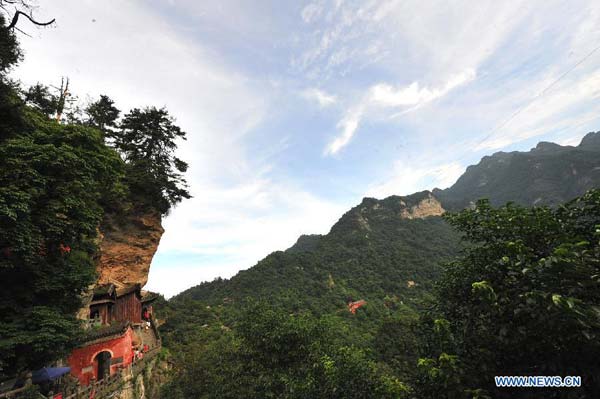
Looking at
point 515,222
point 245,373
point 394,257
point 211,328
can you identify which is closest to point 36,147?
point 245,373

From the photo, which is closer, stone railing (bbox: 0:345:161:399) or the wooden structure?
stone railing (bbox: 0:345:161:399)

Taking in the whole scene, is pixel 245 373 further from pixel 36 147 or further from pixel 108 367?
pixel 36 147

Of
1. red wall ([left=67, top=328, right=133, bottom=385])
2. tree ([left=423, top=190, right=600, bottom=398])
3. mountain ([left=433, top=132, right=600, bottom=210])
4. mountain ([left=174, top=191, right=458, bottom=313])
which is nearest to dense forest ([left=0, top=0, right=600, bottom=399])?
tree ([left=423, top=190, right=600, bottom=398])

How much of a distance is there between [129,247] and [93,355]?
10.8m

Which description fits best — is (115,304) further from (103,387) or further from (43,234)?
(43,234)

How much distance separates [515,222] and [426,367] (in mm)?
3379

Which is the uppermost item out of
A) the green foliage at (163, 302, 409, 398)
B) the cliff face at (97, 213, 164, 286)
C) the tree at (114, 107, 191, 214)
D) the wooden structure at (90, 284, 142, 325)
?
the tree at (114, 107, 191, 214)

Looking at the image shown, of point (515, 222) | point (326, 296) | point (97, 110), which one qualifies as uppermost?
point (97, 110)

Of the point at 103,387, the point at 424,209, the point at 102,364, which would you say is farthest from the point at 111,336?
the point at 424,209

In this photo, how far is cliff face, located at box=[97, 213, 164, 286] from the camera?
81.9 feet

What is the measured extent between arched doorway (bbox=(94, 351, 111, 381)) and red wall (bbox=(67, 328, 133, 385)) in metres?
0.20

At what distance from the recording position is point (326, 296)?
70.0 m

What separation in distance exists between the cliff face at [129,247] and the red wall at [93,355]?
640 centimetres

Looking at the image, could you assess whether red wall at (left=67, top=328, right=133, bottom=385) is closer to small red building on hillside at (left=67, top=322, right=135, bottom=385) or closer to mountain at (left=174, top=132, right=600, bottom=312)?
small red building on hillside at (left=67, top=322, right=135, bottom=385)
